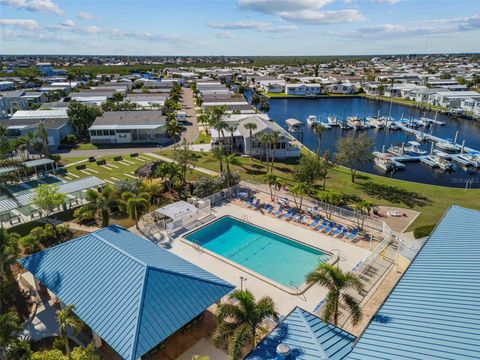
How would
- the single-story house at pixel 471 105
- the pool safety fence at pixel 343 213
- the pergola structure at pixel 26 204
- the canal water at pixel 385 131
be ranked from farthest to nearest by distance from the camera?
the single-story house at pixel 471 105 < the canal water at pixel 385 131 < the pergola structure at pixel 26 204 < the pool safety fence at pixel 343 213

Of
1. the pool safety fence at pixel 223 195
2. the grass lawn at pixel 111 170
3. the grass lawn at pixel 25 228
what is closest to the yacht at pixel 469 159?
the pool safety fence at pixel 223 195

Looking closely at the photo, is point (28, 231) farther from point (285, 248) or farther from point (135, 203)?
point (285, 248)

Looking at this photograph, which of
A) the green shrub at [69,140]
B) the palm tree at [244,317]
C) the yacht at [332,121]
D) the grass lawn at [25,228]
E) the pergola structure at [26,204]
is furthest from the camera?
the yacht at [332,121]

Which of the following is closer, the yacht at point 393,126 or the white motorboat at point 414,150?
the white motorboat at point 414,150

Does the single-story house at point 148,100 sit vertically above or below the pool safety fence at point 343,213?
above

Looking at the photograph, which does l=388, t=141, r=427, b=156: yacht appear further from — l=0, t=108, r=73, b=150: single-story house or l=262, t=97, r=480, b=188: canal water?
l=0, t=108, r=73, b=150: single-story house

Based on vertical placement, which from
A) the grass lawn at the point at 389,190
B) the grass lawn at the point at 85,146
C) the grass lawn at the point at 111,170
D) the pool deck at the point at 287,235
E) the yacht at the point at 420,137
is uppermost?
the yacht at the point at 420,137

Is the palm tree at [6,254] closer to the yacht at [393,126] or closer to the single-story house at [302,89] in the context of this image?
the yacht at [393,126]
